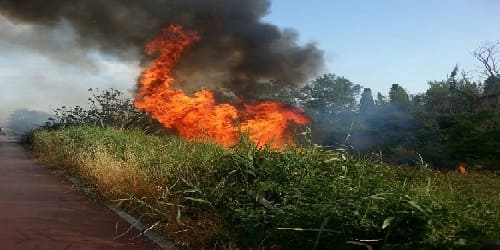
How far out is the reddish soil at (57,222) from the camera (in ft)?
17.7

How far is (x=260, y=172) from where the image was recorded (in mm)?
6254

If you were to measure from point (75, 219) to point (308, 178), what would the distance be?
11.5 ft

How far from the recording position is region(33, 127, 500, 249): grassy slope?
3.80 m

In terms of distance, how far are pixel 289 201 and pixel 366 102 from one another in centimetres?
2689

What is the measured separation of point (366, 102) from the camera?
31.0 m

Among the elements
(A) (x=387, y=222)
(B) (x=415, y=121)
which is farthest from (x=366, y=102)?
(A) (x=387, y=222)

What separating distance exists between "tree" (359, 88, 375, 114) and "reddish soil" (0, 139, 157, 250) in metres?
22.7

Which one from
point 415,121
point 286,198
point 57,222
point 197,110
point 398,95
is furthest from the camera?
point 398,95

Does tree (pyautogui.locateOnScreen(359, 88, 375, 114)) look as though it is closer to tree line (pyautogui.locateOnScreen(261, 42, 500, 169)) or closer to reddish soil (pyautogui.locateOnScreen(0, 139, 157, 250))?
tree line (pyautogui.locateOnScreen(261, 42, 500, 169))

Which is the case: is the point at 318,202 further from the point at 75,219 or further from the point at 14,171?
the point at 14,171

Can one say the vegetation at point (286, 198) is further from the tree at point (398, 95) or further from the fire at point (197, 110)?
the tree at point (398, 95)

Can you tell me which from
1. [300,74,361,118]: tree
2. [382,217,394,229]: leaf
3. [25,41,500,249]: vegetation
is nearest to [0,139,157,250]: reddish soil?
[25,41,500,249]: vegetation

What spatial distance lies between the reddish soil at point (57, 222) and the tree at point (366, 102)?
74.4ft

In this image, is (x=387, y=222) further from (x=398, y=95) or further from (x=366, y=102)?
(x=398, y=95)
